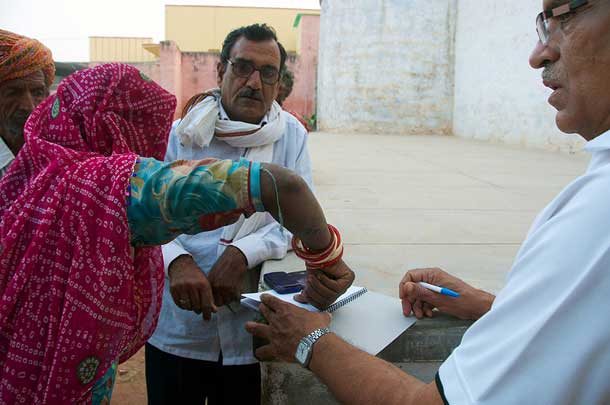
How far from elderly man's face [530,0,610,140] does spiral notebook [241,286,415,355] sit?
29.6 inches

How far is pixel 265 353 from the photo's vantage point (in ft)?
4.69

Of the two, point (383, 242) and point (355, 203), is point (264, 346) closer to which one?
point (383, 242)

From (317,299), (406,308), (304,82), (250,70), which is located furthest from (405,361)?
(304,82)

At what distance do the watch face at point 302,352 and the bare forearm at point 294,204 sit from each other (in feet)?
0.94

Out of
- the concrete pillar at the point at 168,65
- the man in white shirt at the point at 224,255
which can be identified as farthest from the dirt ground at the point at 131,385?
the concrete pillar at the point at 168,65

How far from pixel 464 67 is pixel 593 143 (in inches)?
536

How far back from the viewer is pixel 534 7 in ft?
31.8

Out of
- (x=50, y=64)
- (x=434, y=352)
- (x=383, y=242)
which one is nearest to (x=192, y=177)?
(x=434, y=352)

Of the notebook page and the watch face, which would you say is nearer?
the watch face

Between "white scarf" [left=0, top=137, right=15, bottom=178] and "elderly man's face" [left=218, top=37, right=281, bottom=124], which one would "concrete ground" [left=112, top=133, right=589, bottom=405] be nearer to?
"elderly man's face" [left=218, top=37, right=281, bottom=124]

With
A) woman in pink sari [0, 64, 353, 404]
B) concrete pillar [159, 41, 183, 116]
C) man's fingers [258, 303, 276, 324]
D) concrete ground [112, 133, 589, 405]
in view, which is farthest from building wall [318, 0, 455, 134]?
woman in pink sari [0, 64, 353, 404]

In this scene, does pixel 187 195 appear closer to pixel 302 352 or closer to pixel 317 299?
pixel 302 352

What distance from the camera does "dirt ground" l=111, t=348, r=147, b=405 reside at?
313cm

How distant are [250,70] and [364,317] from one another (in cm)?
115
